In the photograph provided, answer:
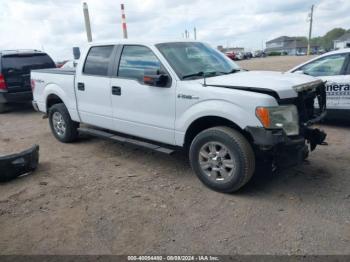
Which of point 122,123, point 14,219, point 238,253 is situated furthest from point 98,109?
point 238,253

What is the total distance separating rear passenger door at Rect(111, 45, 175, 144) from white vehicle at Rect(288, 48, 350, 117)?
359 cm

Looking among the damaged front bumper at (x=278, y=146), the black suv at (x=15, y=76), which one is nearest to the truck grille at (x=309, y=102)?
the damaged front bumper at (x=278, y=146)

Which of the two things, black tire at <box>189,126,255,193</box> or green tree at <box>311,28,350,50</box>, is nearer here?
black tire at <box>189,126,255,193</box>

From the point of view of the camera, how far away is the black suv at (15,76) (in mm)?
9555

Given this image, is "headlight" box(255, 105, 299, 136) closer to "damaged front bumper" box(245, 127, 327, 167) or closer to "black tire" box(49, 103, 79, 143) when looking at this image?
"damaged front bumper" box(245, 127, 327, 167)

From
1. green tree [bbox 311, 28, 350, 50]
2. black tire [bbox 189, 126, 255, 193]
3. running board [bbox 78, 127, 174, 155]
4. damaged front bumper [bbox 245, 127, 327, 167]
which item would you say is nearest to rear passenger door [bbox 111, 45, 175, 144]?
running board [bbox 78, 127, 174, 155]

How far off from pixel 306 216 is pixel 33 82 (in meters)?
5.74

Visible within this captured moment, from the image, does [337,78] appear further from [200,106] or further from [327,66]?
[200,106]

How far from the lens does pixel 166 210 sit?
12.5ft

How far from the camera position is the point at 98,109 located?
18.2ft

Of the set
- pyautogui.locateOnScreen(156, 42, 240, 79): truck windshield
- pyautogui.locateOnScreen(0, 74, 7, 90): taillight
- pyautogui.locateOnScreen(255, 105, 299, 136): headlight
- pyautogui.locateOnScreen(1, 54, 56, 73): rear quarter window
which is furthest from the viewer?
pyautogui.locateOnScreen(1, 54, 56, 73): rear quarter window

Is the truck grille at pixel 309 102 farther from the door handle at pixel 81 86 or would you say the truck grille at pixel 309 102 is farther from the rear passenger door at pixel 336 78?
the door handle at pixel 81 86

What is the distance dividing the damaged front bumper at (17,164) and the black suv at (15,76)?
17.7 feet

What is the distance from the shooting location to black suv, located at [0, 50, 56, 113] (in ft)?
31.3
